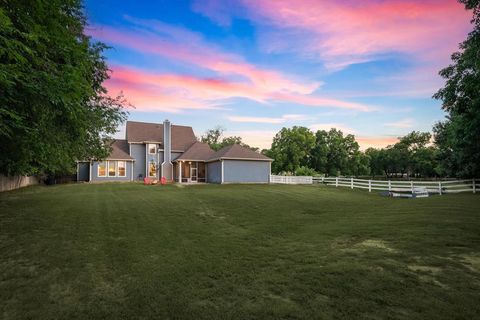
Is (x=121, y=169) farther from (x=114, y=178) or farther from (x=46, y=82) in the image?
(x=46, y=82)

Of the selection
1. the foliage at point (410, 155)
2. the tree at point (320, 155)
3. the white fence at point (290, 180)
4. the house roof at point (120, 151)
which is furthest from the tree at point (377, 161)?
the house roof at point (120, 151)

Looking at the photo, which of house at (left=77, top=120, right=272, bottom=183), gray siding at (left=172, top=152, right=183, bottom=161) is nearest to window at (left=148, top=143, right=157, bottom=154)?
house at (left=77, top=120, right=272, bottom=183)

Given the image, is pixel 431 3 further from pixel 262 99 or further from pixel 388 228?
pixel 262 99

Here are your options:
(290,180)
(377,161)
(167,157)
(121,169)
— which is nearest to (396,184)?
(290,180)

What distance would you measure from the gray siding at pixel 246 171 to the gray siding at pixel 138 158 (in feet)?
38.3

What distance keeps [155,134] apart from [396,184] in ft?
90.5

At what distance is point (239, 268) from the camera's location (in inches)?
212

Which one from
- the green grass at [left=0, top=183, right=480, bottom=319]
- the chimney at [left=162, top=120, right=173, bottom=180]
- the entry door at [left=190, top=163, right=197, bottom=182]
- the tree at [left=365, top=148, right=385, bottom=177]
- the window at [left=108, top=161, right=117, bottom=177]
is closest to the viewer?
the green grass at [left=0, top=183, right=480, bottom=319]

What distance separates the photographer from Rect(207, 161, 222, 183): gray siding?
2980 cm

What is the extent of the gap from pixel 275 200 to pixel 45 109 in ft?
36.8

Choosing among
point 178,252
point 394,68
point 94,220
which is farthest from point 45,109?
point 394,68

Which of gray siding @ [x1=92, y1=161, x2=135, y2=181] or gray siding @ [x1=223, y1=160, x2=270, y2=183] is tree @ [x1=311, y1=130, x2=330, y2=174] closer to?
gray siding @ [x1=223, y1=160, x2=270, y2=183]

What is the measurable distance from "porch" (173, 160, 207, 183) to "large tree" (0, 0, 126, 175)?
2019 cm

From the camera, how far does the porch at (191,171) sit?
33.4 m
